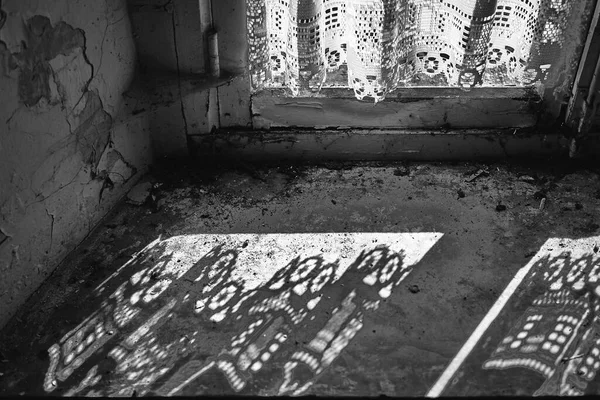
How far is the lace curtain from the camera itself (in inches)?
77.0

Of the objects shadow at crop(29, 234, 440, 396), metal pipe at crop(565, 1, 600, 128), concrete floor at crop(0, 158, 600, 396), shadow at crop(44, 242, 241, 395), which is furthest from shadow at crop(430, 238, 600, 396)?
shadow at crop(44, 242, 241, 395)

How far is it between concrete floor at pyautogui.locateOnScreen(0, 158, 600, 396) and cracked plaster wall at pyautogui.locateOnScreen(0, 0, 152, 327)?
0.11 meters

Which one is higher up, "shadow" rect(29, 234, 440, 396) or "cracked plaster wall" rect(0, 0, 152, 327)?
"cracked plaster wall" rect(0, 0, 152, 327)

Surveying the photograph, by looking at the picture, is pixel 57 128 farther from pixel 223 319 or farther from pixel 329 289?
pixel 329 289

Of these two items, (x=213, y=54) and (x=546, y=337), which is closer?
(x=546, y=337)

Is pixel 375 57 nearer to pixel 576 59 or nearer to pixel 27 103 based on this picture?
pixel 576 59

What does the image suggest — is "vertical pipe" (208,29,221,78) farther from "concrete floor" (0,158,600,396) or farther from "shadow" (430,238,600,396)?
"shadow" (430,238,600,396)

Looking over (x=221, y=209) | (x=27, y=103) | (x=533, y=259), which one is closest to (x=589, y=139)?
(x=533, y=259)

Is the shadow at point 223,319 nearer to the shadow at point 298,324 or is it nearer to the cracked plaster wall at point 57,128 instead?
the shadow at point 298,324

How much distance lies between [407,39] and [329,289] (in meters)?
0.83

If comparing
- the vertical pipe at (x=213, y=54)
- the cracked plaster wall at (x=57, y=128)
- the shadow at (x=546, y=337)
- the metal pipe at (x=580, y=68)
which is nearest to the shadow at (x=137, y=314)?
the cracked plaster wall at (x=57, y=128)

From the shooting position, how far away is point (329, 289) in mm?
1899

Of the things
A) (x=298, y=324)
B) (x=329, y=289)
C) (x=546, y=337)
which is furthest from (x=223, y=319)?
(x=546, y=337)

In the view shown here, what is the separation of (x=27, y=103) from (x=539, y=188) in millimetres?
1687
